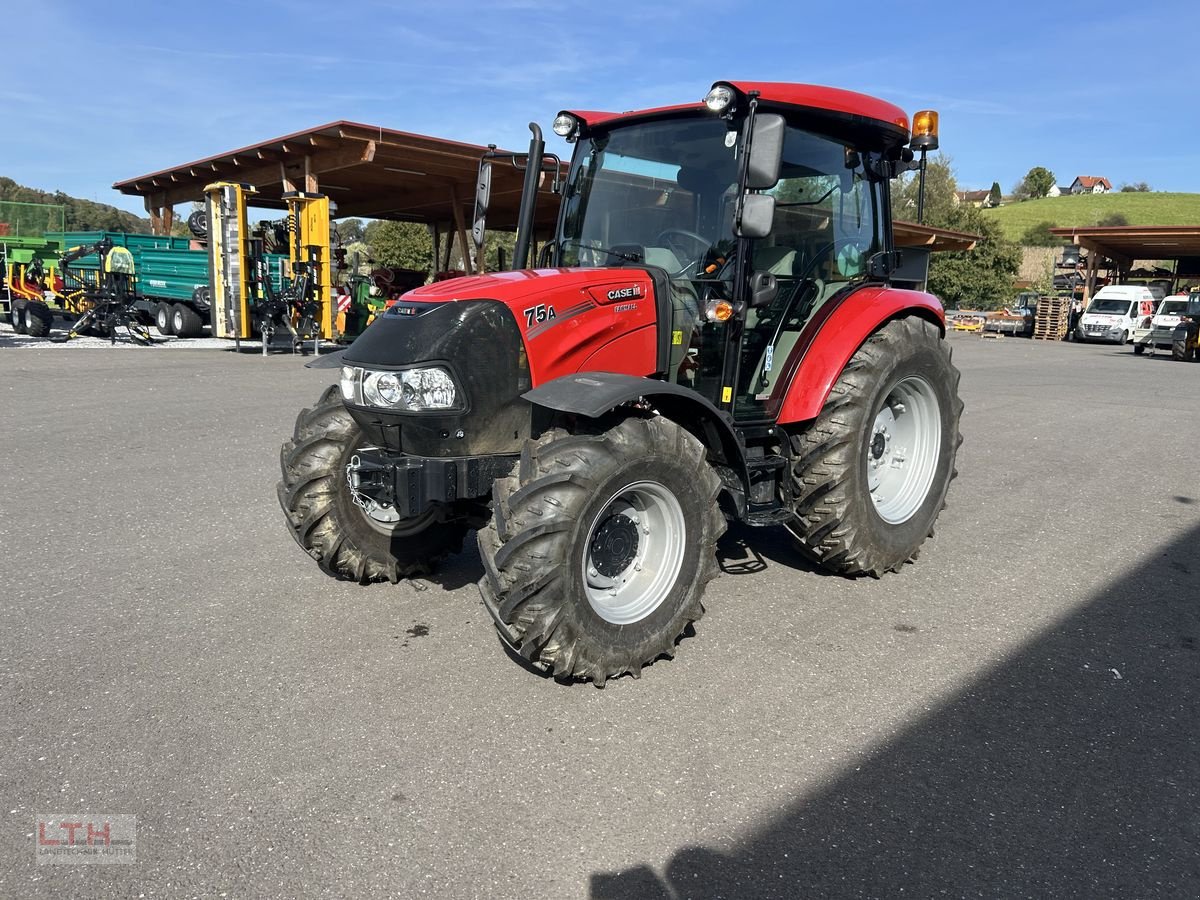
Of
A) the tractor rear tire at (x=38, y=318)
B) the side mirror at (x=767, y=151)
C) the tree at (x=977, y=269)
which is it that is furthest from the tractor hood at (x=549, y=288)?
the tree at (x=977, y=269)

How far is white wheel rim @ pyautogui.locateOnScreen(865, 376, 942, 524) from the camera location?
16.2ft

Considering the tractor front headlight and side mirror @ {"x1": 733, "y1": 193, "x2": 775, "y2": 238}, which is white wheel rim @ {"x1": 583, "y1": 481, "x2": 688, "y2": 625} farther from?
side mirror @ {"x1": 733, "y1": 193, "x2": 775, "y2": 238}

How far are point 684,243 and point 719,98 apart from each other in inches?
26.5

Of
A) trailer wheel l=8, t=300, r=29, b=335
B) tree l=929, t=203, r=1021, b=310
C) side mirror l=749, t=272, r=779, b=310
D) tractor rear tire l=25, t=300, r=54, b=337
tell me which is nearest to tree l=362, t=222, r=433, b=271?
trailer wheel l=8, t=300, r=29, b=335

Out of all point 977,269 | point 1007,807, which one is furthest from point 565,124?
point 977,269

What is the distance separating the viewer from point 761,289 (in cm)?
399

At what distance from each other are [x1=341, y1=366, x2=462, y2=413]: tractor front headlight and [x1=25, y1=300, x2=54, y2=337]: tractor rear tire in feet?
57.3

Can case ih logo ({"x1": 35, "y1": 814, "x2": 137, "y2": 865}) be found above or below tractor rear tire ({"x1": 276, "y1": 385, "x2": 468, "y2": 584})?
below

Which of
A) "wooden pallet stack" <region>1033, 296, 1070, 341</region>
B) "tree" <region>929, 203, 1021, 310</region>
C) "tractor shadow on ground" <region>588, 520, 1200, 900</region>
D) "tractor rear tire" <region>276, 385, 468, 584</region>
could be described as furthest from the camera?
"tree" <region>929, 203, 1021, 310</region>

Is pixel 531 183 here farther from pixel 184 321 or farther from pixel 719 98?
pixel 184 321

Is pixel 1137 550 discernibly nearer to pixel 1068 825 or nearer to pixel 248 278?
pixel 1068 825

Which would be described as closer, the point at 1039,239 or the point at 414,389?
the point at 414,389

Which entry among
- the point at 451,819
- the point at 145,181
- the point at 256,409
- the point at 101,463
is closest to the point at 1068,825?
the point at 451,819

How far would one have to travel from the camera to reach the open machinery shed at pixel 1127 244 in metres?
32.7
